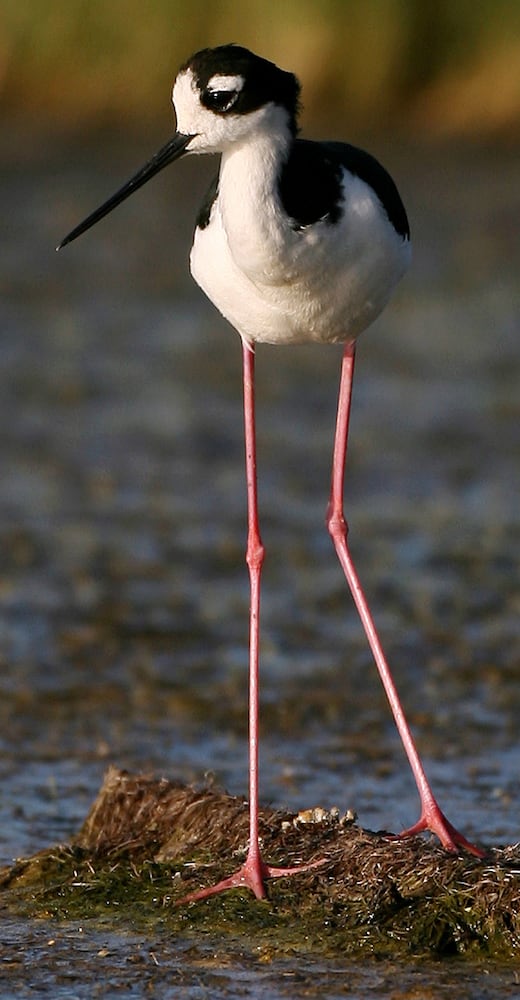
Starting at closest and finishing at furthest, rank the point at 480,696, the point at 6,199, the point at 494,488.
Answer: the point at 480,696
the point at 494,488
the point at 6,199

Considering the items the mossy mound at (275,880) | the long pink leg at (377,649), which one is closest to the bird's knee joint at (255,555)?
the long pink leg at (377,649)

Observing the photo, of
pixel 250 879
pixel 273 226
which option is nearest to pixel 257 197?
pixel 273 226

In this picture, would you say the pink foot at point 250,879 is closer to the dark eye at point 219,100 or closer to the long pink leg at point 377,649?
the long pink leg at point 377,649

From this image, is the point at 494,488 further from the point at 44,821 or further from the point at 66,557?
the point at 44,821

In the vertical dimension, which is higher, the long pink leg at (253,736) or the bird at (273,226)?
the bird at (273,226)

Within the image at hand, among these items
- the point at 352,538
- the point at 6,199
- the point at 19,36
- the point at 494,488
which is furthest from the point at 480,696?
the point at 19,36

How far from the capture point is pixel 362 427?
895 centimetres

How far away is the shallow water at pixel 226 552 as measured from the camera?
5250 millimetres

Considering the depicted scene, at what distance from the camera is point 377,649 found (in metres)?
4.51

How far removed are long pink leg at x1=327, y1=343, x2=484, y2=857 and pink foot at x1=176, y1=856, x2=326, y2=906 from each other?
0.90 ft

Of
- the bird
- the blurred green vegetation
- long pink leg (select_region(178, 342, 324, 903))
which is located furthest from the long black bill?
the blurred green vegetation

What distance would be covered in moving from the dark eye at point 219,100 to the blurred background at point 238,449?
1.72 meters

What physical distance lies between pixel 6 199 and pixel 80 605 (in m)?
5.64

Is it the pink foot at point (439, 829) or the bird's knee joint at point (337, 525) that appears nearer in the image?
the pink foot at point (439, 829)
